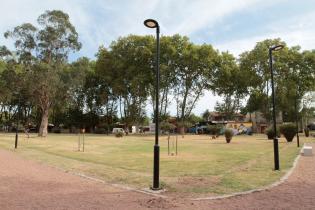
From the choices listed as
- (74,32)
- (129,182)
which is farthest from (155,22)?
(74,32)

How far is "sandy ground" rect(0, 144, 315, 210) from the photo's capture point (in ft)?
22.0

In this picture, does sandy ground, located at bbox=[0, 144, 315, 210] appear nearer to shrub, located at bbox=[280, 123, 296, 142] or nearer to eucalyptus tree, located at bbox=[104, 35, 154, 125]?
shrub, located at bbox=[280, 123, 296, 142]

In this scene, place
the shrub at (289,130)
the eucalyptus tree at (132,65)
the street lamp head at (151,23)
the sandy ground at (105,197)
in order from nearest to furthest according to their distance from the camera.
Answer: the sandy ground at (105,197), the street lamp head at (151,23), the shrub at (289,130), the eucalyptus tree at (132,65)

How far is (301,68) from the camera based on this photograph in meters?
57.5

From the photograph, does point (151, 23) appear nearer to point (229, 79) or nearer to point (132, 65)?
point (132, 65)

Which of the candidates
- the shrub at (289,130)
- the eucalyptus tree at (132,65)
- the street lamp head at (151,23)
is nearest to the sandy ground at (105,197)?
the street lamp head at (151,23)

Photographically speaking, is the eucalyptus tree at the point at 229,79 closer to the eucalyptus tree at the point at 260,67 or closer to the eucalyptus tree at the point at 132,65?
the eucalyptus tree at the point at 260,67

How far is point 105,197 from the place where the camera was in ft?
24.5

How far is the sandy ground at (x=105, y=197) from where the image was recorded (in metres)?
6.71

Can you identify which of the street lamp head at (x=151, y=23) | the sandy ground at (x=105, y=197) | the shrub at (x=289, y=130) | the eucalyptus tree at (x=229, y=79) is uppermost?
the eucalyptus tree at (x=229, y=79)

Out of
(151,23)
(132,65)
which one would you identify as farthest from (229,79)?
(151,23)

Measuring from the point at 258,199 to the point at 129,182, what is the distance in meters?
3.58

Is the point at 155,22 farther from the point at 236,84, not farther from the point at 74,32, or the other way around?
the point at 236,84

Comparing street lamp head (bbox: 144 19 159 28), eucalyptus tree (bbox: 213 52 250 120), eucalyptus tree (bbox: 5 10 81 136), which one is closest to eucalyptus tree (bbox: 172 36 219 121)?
eucalyptus tree (bbox: 213 52 250 120)
